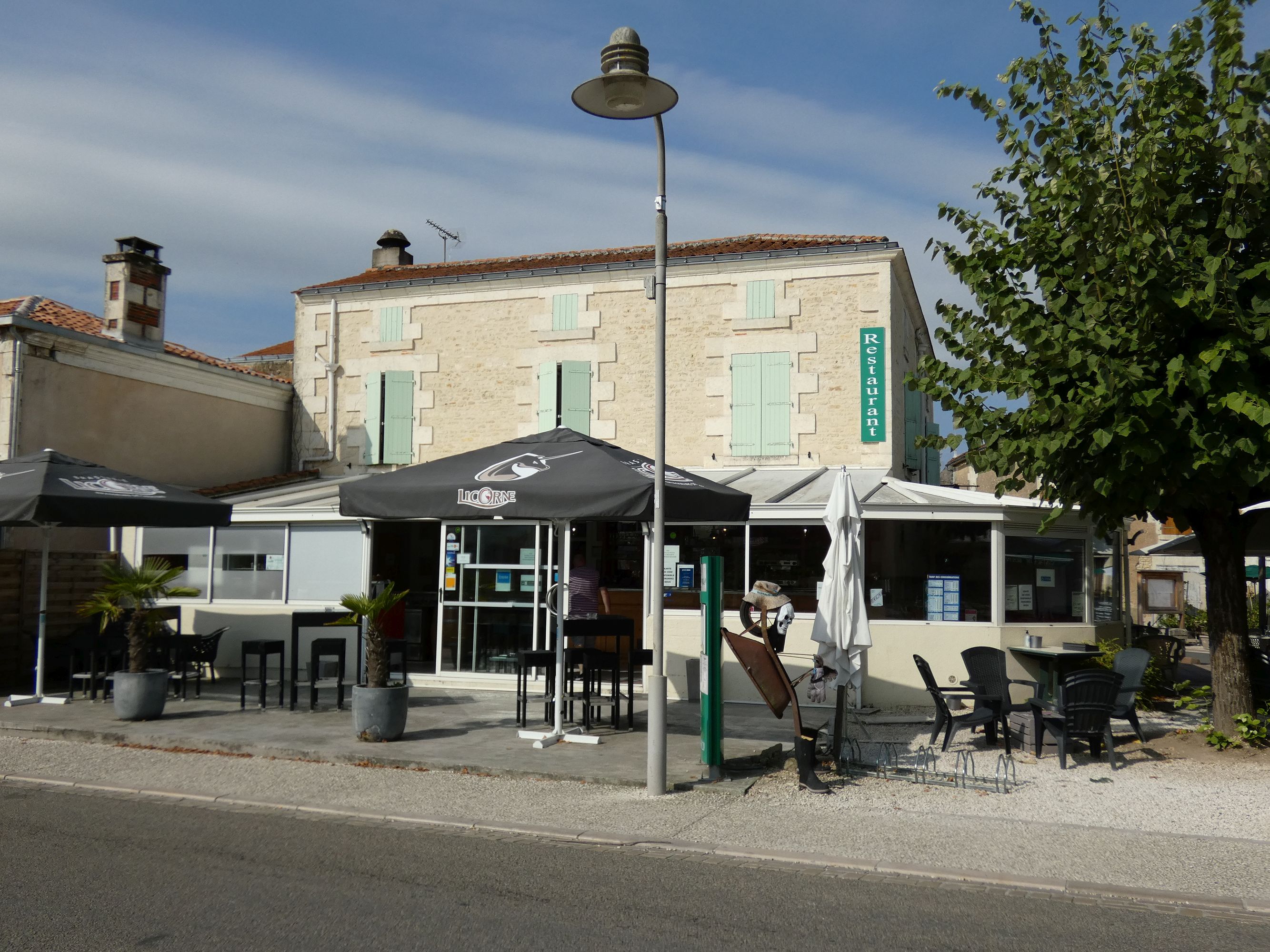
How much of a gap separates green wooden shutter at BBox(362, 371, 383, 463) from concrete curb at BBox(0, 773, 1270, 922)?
10.0 meters

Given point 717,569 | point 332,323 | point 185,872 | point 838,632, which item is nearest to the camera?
point 185,872

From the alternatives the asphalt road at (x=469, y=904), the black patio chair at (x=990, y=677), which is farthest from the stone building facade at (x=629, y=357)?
the asphalt road at (x=469, y=904)

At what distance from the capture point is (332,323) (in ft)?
57.9

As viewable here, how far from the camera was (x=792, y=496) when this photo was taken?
12.8m

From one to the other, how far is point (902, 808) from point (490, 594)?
7185mm

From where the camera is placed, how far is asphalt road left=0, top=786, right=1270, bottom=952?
4406mm

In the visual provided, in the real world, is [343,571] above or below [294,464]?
below

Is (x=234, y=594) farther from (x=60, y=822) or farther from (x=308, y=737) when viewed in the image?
(x=60, y=822)

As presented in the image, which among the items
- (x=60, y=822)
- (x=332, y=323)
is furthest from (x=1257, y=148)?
(x=332, y=323)

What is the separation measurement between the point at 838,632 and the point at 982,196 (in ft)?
14.5

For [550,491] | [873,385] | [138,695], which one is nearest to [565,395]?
[873,385]

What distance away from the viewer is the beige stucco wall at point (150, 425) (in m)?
14.6

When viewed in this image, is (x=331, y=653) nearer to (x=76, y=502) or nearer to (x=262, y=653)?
(x=262, y=653)

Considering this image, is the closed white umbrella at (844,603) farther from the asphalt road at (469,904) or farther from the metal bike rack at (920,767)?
the asphalt road at (469,904)
